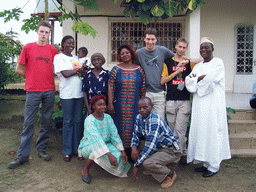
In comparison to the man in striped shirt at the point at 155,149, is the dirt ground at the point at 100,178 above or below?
below

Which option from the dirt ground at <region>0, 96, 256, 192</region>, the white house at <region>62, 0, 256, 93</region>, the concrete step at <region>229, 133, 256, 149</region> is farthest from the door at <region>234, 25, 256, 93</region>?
the dirt ground at <region>0, 96, 256, 192</region>

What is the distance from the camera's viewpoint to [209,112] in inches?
126

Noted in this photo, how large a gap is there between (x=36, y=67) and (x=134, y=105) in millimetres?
1584

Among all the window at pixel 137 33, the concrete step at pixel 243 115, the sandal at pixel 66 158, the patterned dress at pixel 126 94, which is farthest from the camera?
the window at pixel 137 33

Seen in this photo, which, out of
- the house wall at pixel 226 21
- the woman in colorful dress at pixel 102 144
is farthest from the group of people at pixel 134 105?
the house wall at pixel 226 21

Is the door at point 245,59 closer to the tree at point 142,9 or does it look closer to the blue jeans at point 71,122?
the tree at point 142,9

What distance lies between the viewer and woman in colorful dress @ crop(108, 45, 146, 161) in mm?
3324

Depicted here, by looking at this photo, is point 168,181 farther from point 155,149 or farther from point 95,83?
point 95,83

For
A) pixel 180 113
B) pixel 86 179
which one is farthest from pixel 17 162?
pixel 180 113

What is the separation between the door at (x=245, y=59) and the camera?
778cm

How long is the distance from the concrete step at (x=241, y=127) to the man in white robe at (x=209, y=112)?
1.38m

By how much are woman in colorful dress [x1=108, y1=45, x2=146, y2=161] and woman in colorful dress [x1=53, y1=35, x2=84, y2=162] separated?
0.60 metres

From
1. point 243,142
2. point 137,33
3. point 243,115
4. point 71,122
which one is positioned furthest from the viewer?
point 137,33

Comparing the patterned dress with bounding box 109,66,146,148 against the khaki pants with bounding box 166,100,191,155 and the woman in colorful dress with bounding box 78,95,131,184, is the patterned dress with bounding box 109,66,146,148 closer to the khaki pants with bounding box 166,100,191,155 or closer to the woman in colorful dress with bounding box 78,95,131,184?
the woman in colorful dress with bounding box 78,95,131,184
